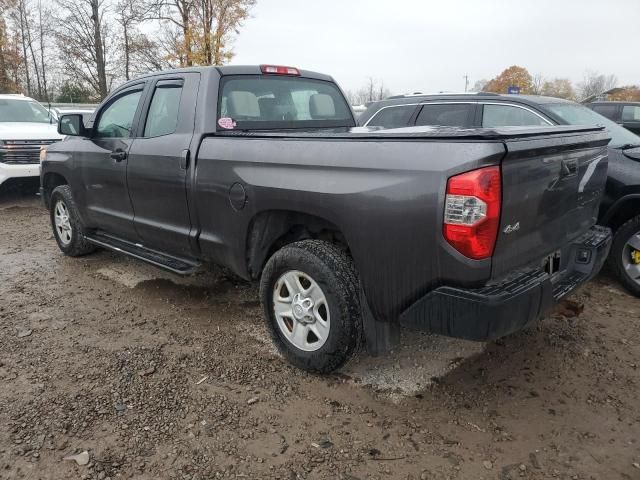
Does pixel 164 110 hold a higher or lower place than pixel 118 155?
higher

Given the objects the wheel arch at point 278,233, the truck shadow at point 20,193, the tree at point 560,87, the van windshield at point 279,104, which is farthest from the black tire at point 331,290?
the tree at point 560,87

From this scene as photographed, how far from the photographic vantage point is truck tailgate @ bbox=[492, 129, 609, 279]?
7.63 feet

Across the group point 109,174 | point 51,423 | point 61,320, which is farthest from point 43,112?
point 51,423

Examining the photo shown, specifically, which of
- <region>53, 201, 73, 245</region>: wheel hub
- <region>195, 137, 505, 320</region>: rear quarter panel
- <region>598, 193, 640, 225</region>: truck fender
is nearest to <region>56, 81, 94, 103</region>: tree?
<region>53, 201, 73, 245</region>: wheel hub

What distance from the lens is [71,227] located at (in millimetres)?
5414

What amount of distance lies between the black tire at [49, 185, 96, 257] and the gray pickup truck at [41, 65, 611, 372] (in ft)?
2.90

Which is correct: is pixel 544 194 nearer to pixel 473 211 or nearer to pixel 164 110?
pixel 473 211

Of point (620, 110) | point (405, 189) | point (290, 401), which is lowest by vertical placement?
point (290, 401)

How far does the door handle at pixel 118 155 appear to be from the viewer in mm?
4207

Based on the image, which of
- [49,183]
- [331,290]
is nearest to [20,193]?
[49,183]

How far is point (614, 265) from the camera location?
176 inches

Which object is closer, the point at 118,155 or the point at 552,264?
the point at 552,264

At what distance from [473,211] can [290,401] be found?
149 cm

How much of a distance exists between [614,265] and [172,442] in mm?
3926
